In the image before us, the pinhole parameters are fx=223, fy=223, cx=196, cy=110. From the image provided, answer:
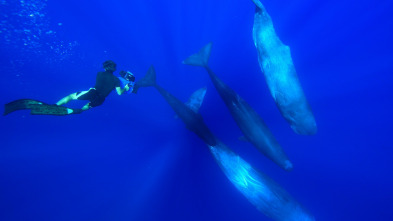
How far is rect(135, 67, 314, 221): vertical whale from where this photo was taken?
611 cm

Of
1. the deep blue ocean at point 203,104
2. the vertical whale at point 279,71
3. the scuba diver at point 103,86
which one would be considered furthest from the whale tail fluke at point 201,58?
the deep blue ocean at point 203,104

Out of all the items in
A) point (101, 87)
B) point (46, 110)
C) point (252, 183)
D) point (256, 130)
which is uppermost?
point (256, 130)

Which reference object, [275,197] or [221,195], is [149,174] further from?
[275,197]

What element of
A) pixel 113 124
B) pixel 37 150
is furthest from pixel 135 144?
pixel 37 150

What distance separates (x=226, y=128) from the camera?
380 inches

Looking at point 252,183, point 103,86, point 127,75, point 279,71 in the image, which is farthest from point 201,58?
point 252,183

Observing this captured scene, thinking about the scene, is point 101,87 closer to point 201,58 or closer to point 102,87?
point 102,87

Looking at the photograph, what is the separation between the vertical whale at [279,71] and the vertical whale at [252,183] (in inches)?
80.4

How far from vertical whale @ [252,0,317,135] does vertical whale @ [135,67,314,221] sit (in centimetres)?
204

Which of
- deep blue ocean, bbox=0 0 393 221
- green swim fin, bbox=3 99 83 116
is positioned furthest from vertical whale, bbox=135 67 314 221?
deep blue ocean, bbox=0 0 393 221

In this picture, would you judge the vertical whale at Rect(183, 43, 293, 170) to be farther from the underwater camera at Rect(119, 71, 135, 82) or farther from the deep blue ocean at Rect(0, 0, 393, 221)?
the deep blue ocean at Rect(0, 0, 393, 221)

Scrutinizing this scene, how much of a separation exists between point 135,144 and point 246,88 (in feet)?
23.2

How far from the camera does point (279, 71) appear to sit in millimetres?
5410

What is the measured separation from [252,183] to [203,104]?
180 inches
